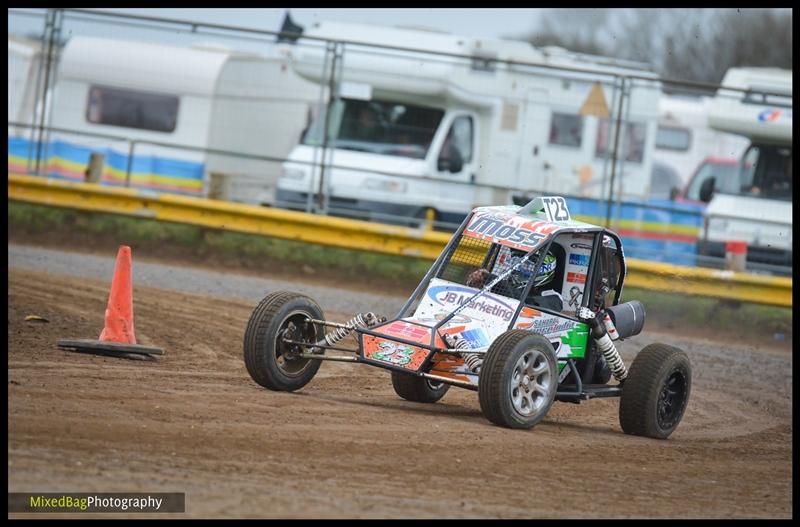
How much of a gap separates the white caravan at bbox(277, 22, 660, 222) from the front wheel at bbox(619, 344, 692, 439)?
8.34 meters

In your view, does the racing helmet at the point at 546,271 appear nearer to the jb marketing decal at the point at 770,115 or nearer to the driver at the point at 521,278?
the driver at the point at 521,278

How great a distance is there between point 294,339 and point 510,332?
163 cm

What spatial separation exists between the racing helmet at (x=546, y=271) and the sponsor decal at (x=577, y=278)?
13 centimetres

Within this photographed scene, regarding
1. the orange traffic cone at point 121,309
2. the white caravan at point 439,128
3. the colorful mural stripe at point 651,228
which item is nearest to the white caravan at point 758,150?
the colorful mural stripe at point 651,228

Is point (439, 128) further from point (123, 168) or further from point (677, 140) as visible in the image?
point (677, 140)

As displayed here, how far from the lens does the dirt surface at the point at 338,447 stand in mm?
6016

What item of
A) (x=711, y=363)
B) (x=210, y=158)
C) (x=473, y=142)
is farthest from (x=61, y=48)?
(x=711, y=363)

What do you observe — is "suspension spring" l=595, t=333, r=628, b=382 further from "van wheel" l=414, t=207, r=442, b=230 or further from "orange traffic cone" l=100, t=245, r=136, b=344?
"van wheel" l=414, t=207, r=442, b=230

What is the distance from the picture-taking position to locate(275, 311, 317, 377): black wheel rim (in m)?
8.91

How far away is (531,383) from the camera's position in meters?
8.45

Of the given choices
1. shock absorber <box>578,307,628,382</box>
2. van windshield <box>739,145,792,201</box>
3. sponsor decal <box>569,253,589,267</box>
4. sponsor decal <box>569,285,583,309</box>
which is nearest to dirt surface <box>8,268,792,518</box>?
shock absorber <box>578,307,628,382</box>

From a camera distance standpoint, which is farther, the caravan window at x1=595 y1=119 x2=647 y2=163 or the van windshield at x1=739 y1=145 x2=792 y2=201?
the caravan window at x1=595 y1=119 x2=647 y2=163

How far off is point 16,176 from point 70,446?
11908 millimetres

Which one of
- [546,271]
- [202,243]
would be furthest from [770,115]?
[546,271]
